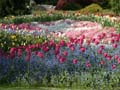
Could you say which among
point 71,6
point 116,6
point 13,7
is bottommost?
point 71,6

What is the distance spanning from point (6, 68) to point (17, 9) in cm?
1318

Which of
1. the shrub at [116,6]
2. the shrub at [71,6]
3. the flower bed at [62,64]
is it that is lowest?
the shrub at [71,6]

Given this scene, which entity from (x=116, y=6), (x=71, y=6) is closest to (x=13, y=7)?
(x=116, y=6)

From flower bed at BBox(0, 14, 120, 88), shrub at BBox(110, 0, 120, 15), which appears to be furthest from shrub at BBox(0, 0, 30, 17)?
flower bed at BBox(0, 14, 120, 88)

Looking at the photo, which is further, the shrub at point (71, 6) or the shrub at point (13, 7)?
the shrub at point (71, 6)

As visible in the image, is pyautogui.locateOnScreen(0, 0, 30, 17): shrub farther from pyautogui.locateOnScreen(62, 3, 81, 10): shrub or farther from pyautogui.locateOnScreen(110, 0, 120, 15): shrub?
pyautogui.locateOnScreen(62, 3, 81, 10): shrub

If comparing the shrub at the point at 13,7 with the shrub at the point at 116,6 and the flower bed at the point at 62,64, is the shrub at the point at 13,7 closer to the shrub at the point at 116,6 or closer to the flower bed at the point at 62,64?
the shrub at the point at 116,6

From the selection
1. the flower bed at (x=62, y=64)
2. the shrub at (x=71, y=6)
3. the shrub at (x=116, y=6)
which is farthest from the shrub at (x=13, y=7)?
the flower bed at (x=62, y=64)

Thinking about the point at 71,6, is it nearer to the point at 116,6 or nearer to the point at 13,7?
the point at 116,6

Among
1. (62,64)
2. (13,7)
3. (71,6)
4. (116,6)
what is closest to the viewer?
(62,64)

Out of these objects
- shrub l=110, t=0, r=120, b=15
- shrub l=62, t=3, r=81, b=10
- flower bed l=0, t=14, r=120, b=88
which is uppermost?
flower bed l=0, t=14, r=120, b=88

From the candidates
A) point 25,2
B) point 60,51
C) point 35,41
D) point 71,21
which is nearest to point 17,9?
point 25,2

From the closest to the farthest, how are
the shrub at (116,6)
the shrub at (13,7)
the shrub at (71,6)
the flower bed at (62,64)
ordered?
1. the flower bed at (62,64)
2. the shrub at (13,7)
3. the shrub at (116,6)
4. the shrub at (71,6)

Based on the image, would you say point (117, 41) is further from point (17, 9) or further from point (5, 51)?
point (17, 9)
